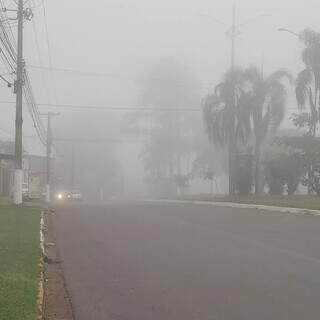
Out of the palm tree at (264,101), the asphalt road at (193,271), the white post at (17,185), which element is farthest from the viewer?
the palm tree at (264,101)

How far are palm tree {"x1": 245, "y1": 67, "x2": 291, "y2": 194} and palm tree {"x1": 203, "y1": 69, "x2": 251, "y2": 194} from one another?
1.75ft

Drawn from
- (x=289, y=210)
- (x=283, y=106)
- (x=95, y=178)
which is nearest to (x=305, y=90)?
(x=283, y=106)

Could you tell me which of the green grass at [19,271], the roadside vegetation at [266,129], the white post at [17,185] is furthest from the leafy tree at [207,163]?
the green grass at [19,271]

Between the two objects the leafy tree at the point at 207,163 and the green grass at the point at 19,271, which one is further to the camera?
A: the leafy tree at the point at 207,163

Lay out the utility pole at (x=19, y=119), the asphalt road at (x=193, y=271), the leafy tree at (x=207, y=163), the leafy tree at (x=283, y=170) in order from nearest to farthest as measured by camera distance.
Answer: the asphalt road at (x=193, y=271) → the utility pole at (x=19, y=119) → the leafy tree at (x=283, y=170) → the leafy tree at (x=207, y=163)

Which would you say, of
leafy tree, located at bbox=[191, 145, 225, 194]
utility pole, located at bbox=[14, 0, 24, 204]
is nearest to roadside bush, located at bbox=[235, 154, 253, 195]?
utility pole, located at bbox=[14, 0, 24, 204]

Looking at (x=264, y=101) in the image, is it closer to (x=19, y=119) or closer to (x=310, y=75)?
(x=310, y=75)

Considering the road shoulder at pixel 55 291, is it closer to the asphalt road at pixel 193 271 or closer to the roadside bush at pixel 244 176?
the asphalt road at pixel 193 271

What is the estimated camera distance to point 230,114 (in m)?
40.9

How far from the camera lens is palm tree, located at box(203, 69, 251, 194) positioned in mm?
40531

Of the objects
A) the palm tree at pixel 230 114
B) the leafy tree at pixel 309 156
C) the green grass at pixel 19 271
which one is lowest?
the green grass at pixel 19 271

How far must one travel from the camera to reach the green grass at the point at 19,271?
7.48 m

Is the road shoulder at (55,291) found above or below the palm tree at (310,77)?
below

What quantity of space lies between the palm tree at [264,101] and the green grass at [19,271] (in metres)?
23.4
